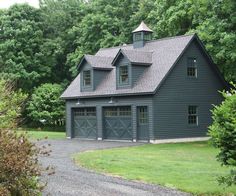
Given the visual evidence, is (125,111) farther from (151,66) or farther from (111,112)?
(151,66)

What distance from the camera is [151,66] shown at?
31812mm

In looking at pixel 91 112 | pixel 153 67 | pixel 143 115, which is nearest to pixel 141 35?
pixel 153 67

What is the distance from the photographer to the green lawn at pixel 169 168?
505 inches

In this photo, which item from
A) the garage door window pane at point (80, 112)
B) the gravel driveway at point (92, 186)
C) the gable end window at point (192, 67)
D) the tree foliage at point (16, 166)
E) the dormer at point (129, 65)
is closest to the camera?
the tree foliage at point (16, 166)

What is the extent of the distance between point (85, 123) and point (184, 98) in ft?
26.4

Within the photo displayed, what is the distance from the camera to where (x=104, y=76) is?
3491 cm

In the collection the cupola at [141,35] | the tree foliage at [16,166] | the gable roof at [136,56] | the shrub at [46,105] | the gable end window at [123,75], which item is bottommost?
the tree foliage at [16,166]

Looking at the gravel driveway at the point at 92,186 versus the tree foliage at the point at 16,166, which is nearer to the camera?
the tree foliage at the point at 16,166

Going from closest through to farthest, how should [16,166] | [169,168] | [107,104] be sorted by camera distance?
[16,166]
[169,168]
[107,104]

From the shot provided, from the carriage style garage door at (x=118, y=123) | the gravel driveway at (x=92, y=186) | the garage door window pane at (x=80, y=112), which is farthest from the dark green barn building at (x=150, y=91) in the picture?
the gravel driveway at (x=92, y=186)

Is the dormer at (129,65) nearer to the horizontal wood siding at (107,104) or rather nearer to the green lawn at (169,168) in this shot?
the horizontal wood siding at (107,104)

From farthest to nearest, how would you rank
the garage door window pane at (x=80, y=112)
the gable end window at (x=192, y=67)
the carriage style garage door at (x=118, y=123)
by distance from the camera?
the garage door window pane at (x=80, y=112), the gable end window at (x=192, y=67), the carriage style garage door at (x=118, y=123)

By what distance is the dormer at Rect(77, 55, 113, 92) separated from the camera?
34312 millimetres

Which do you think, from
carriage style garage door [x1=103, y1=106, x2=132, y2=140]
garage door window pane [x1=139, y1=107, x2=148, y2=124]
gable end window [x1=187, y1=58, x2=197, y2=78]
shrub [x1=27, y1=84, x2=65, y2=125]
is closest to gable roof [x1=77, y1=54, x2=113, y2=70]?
carriage style garage door [x1=103, y1=106, x2=132, y2=140]
